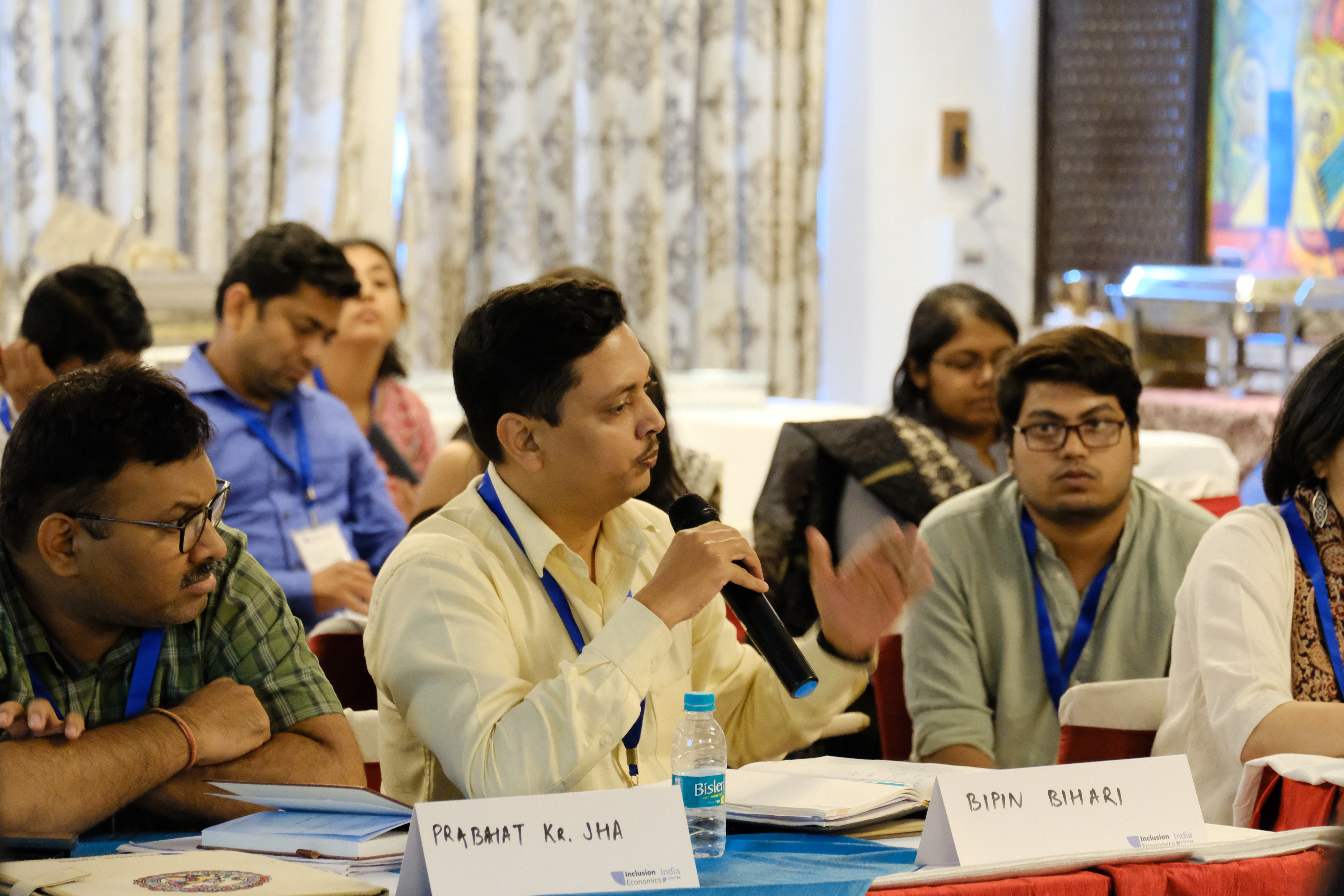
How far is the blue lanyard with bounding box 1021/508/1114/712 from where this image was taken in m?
2.45

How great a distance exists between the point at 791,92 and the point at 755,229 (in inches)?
27.3

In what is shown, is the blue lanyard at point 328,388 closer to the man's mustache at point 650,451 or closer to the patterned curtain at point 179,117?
the patterned curtain at point 179,117

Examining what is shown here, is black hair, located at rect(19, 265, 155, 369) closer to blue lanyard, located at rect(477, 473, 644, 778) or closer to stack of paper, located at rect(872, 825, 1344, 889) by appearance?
blue lanyard, located at rect(477, 473, 644, 778)

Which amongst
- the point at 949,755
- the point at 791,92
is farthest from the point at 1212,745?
the point at 791,92

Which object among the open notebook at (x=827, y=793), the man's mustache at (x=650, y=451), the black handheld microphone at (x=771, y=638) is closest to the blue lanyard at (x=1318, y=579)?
the open notebook at (x=827, y=793)

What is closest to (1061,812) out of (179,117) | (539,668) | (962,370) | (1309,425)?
(539,668)

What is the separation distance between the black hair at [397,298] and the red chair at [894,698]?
2119 millimetres

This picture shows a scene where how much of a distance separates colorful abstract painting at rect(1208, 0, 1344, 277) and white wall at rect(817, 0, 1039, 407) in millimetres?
1002

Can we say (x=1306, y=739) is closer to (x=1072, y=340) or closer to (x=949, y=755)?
(x=949, y=755)

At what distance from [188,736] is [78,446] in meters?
0.33

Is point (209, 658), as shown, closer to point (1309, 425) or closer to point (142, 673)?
point (142, 673)

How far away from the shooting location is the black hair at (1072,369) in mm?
2521

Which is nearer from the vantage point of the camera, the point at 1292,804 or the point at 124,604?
the point at 124,604

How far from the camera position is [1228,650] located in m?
1.99
